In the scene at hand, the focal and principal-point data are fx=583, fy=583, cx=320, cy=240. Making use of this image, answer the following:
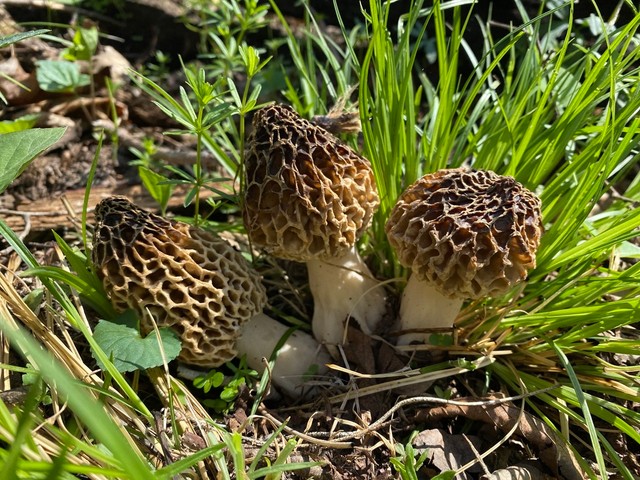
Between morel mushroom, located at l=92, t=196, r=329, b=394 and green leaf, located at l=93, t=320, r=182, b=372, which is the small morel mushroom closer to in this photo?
morel mushroom, located at l=92, t=196, r=329, b=394

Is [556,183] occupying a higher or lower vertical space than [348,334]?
higher

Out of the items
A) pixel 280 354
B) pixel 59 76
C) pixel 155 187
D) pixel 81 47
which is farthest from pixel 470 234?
pixel 59 76

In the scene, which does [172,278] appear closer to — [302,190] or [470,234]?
[302,190]

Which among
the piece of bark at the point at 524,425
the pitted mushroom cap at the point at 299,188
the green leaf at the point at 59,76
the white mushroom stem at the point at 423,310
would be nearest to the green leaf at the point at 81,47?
the green leaf at the point at 59,76

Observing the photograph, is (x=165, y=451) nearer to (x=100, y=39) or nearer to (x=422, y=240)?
(x=422, y=240)

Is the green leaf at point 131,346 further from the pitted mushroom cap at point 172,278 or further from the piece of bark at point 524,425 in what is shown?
the piece of bark at point 524,425

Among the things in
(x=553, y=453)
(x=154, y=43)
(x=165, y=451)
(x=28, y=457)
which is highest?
(x=154, y=43)

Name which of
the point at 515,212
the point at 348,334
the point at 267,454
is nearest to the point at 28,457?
the point at 267,454

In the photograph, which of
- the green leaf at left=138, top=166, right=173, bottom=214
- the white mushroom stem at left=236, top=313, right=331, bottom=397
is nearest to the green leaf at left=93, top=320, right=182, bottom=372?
the white mushroom stem at left=236, top=313, right=331, bottom=397
